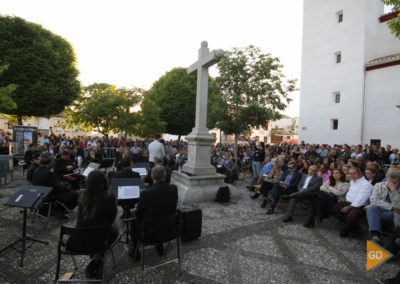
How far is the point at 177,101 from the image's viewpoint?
29938mm

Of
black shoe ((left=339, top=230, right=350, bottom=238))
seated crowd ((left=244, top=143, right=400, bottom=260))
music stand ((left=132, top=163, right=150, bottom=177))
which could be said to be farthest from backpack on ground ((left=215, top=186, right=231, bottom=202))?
black shoe ((left=339, top=230, right=350, bottom=238))

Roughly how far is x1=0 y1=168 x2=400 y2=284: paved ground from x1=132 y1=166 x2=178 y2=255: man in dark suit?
817mm

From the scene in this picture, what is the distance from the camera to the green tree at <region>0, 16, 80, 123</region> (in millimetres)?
17359

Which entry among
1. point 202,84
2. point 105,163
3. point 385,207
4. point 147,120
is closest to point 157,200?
point 385,207

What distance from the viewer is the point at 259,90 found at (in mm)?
13641

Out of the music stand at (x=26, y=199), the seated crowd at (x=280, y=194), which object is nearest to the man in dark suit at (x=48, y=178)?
the seated crowd at (x=280, y=194)

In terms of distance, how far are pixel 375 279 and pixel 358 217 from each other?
1.57m

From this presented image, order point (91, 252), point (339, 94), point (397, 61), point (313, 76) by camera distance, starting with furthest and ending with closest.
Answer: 1. point (313, 76)
2. point (339, 94)
3. point (397, 61)
4. point (91, 252)

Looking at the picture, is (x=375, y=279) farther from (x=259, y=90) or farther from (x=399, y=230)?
(x=259, y=90)

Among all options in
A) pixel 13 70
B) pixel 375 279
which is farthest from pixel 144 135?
pixel 375 279

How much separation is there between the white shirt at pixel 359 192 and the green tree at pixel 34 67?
21800 mm

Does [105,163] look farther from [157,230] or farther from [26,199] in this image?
[157,230]

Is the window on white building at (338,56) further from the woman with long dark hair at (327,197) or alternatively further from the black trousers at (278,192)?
the black trousers at (278,192)

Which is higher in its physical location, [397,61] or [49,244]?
[397,61]
